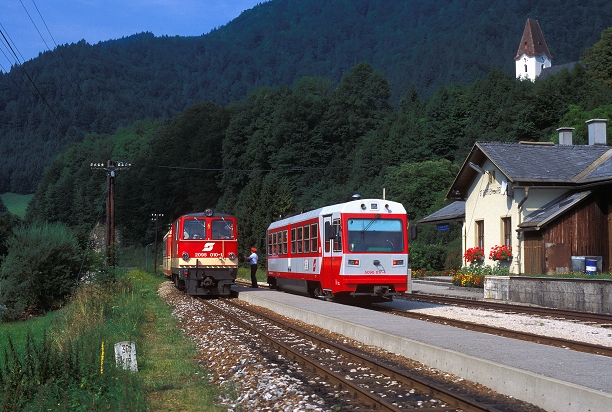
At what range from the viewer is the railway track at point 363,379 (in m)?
7.61

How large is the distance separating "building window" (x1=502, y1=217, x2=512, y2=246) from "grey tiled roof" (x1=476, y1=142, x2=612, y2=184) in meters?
2.55

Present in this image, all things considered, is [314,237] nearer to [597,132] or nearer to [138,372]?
[138,372]

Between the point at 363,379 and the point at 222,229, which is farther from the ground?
the point at 222,229

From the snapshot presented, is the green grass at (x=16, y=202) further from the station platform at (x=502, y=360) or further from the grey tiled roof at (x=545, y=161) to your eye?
the station platform at (x=502, y=360)

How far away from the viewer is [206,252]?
25578 millimetres

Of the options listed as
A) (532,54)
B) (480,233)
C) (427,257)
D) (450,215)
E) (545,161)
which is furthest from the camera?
(532,54)

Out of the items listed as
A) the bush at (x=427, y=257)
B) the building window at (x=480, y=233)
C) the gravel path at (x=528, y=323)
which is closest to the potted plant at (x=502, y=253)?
the building window at (x=480, y=233)

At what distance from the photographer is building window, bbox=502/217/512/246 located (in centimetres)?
2930

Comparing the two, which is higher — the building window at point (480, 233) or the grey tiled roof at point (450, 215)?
the grey tiled roof at point (450, 215)

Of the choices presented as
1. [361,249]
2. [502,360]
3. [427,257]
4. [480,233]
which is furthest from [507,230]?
[502,360]

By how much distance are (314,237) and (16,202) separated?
12951 centimetres

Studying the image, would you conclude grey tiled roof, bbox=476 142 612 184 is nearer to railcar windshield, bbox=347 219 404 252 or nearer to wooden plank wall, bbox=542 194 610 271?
wooden plank wall, bbox=542 194 610 271

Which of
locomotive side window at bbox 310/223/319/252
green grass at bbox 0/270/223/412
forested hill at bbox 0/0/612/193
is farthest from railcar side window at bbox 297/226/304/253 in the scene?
forested hill at bbox 0/0/612/193

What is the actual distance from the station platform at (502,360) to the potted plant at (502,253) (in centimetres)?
1480
